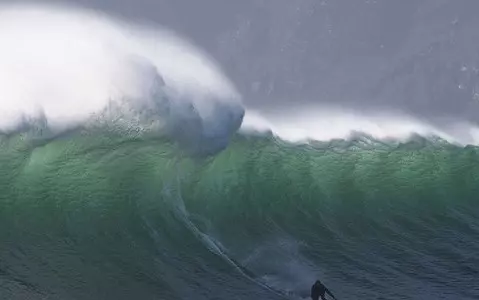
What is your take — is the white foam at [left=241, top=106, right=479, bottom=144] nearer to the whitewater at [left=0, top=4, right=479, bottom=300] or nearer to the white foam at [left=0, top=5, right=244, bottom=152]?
the whitewater at [left=0, top=4, right=479, bottom=300]

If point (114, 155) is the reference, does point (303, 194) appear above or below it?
above

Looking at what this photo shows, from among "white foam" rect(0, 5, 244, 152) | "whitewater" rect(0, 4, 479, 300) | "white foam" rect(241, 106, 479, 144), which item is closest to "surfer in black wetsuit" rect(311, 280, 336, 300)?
"whitewater" rect(0, 4, 479, 300)

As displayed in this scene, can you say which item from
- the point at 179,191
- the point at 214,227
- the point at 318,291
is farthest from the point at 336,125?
the point at 318,291

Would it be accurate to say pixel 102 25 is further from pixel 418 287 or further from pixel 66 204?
pixel 418 287

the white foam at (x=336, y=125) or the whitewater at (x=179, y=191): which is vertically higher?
the white foam at (x=336, y=125)

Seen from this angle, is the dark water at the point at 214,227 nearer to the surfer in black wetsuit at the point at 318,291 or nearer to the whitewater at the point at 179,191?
the whitewater at the point at 179,191

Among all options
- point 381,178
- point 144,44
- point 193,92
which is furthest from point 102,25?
point 381,178

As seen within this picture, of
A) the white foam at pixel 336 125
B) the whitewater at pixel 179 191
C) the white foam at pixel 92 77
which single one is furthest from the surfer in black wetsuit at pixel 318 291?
the white foam at pixel 336 125
